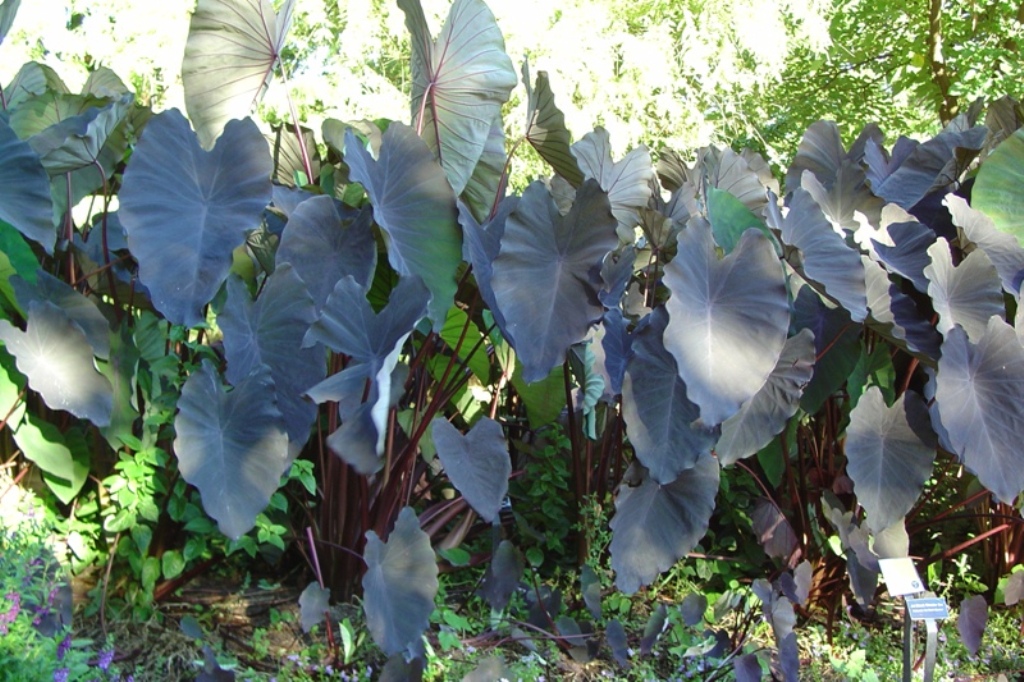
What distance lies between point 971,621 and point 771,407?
0.74 metres

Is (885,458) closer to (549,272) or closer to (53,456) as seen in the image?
(549,272)

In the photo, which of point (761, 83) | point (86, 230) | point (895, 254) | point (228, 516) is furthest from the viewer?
point (761, 83)

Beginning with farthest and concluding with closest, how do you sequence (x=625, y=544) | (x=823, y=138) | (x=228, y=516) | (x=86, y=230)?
(x=823, y=138) < (x=86, y=230) < (x=625, y=544) < (x=228, y=516)

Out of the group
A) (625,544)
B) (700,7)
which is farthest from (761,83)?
(625,544)

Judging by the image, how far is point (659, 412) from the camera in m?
1.78

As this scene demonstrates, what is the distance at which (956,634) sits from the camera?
7.56 ft

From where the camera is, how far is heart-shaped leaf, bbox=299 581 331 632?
1721mm

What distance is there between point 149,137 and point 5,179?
0.92ft

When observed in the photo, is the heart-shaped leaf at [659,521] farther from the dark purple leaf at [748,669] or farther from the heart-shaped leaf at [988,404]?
the heart-shaped leaf at [988,404]

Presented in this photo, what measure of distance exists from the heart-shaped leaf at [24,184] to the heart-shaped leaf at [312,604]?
81 centimetres

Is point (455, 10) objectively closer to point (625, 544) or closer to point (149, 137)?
point (149, 137)

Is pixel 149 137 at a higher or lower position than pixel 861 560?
higher

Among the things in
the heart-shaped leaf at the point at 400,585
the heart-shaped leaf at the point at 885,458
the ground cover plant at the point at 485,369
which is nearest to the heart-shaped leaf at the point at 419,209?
the ground cover plant at the point at 485,369

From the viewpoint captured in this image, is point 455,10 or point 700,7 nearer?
point 455,10
